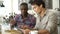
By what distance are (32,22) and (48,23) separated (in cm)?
104

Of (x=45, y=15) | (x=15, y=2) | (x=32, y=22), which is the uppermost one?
(x=15, y=2)

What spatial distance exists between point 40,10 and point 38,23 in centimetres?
20

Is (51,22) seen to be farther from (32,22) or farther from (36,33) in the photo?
(32,22)

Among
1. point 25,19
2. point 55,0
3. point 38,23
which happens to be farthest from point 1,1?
point 38,23

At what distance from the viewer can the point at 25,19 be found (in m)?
2.71

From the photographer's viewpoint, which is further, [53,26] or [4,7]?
[4,7]

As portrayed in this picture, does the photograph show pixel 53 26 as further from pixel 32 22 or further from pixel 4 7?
pixel 4 7

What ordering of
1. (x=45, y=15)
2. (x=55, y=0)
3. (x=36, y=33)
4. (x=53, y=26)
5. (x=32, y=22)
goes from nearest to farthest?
(x=36, y=33) → (x=53, y=26) → (x=45, y=15) → (x=32, y=22) → (x=55, y=0)

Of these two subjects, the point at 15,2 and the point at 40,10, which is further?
the point at 15,2

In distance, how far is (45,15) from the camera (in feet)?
5.83

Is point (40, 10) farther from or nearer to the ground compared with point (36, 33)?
farther from the ground

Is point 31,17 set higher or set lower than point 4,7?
lower

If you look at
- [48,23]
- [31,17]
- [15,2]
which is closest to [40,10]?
[48,23]

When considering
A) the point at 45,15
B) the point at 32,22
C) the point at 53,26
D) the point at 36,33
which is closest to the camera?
the point at 36,33
